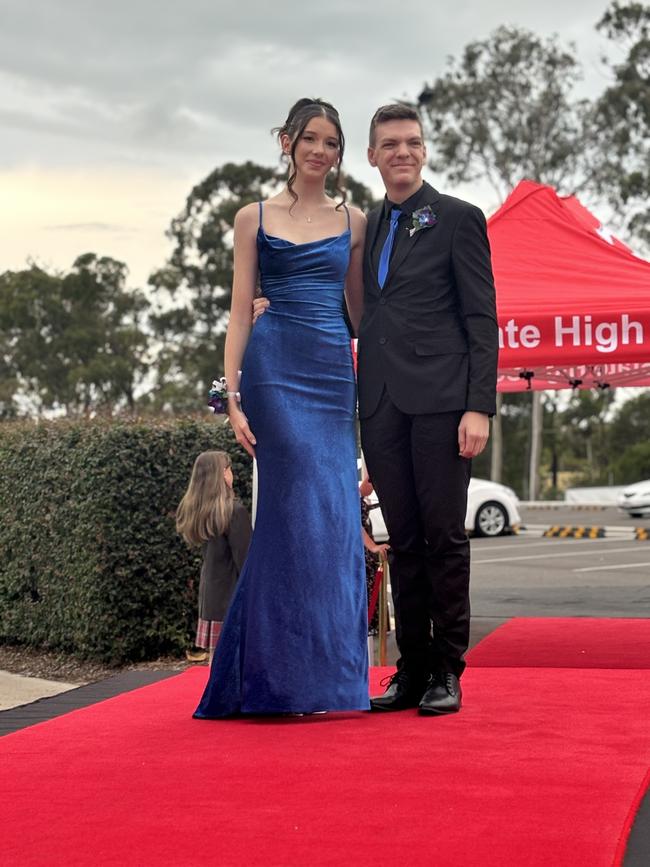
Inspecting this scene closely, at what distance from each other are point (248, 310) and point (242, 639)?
1121 mm

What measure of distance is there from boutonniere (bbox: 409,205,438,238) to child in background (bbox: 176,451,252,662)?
285 centimetres

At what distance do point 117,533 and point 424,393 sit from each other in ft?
13.3

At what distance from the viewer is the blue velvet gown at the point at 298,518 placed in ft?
14.7

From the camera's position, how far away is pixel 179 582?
8.39 m

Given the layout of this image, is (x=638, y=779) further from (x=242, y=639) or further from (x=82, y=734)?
(x=82, y=734)

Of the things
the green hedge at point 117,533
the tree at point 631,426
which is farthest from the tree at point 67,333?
the green hedge at point 117,533

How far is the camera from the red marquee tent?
6402 millimetres

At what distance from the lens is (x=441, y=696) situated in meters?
4.46

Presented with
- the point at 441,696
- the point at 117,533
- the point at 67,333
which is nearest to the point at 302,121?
the point at 441,696

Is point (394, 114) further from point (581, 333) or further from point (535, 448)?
point (535, 448)

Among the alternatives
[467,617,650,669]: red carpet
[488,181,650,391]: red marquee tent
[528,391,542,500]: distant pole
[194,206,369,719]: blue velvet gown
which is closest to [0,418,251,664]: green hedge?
[467,617,650,669]: red carpet

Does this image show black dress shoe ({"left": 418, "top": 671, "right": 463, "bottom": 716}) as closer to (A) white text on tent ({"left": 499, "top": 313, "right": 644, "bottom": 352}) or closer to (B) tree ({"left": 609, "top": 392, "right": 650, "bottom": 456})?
(A) white text on tent ({"left": 499, "top": 313, "right": 644, "bottom": 352})

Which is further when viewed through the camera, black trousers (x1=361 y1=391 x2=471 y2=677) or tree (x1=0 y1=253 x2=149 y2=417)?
tree (x1=0 y1=253 x2=149 y2=417)

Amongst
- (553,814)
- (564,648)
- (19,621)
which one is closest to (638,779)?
(553,814)
